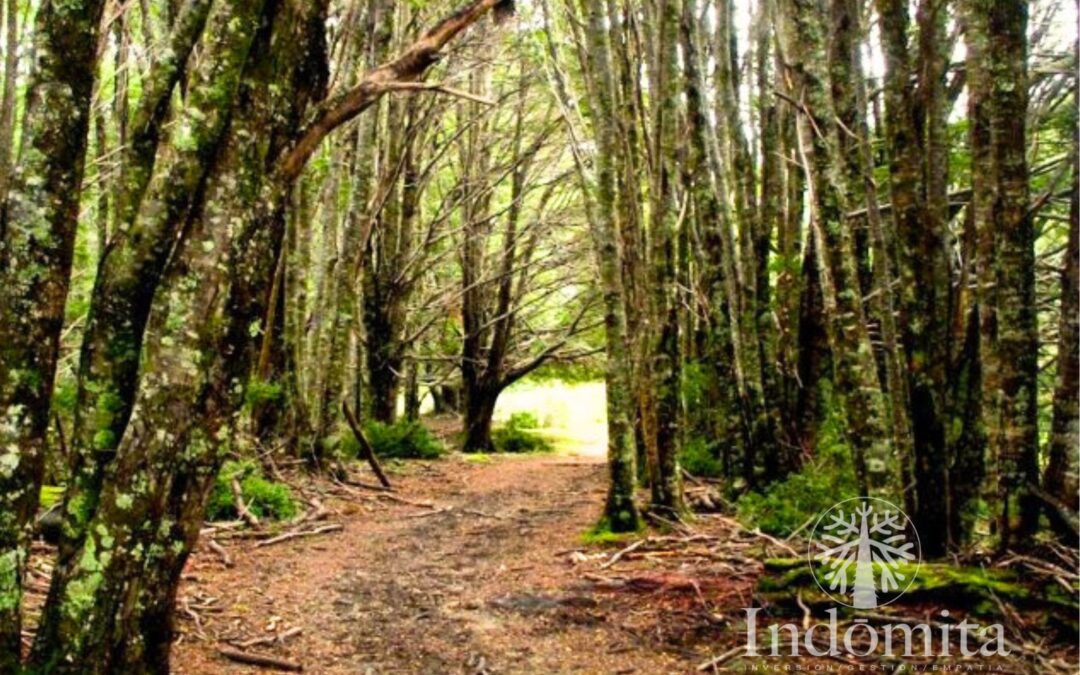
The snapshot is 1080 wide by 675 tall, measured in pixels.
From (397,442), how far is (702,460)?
5.48 meters

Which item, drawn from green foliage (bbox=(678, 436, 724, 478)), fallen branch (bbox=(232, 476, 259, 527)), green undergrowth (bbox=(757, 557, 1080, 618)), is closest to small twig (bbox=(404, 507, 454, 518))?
fallen branch (bbox=(232, 476, 259, 527))

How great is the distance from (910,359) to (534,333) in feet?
42.6

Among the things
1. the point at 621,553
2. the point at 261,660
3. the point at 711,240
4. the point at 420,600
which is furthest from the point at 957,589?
the point at 711,240

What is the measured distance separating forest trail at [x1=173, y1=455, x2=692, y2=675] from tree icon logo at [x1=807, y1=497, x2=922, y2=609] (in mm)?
1139

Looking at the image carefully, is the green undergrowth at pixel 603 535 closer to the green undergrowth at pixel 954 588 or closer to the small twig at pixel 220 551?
the green undergrowth at pixel 954 588

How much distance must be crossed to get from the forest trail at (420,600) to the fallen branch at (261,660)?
61 millimetres

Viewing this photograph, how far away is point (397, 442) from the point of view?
13812 mm

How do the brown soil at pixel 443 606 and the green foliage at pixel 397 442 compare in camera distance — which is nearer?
the brown soil at pixel 443 606

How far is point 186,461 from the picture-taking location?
11.0 feet

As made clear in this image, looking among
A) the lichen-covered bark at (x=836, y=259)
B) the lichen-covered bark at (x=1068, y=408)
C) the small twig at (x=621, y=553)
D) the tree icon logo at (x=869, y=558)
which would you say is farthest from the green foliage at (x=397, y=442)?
the lichen-covered bark at (x=1068, y=408)

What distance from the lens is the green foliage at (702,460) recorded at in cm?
1076

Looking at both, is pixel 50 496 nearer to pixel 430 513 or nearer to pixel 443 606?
pixel 443 606

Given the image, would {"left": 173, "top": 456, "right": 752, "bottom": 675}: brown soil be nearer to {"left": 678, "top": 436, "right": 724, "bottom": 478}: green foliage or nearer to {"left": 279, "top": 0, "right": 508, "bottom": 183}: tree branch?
{"left": 279, "top": 0, "right": 508, "bottom": 183}: tree branch

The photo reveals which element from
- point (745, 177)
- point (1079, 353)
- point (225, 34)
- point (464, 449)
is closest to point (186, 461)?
point (225, 34)
